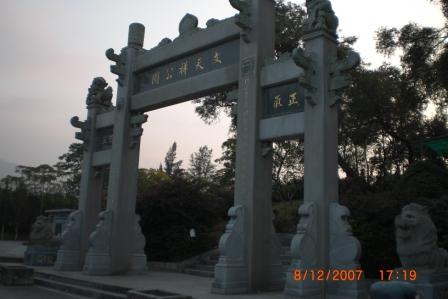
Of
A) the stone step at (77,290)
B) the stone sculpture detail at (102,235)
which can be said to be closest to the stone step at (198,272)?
the stone sculpture detail at (102,235)

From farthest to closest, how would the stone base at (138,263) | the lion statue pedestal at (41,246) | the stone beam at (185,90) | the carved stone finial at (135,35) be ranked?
the lion statue pedestal at (41,246)
the carved stone finial at (135,35)
the stone base at (138,263)
the stone beam at (185,90)

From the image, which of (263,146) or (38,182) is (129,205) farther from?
(38,182)

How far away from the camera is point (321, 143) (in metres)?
7.10

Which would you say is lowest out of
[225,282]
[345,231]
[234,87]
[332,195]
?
[225,282]

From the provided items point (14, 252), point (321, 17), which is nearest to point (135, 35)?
point (321, 17)

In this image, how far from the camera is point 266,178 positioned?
26.8ft

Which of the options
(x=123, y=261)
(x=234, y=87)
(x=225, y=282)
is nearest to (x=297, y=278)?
(x=225, y=282)

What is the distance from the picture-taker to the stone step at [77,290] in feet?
25.9

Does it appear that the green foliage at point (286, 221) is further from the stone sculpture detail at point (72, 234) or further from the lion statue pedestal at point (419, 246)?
the lion statue pedestal at point (419, 246)

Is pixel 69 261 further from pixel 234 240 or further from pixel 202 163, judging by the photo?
pixel 202 163

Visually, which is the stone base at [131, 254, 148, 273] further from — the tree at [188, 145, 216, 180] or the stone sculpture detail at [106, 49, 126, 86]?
the tree at [188, 145, 216, 180]

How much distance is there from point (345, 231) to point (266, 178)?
6.39 ft

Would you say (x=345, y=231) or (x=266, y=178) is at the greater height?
(x=266, y=178)

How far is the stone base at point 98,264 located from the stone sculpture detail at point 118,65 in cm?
451
